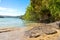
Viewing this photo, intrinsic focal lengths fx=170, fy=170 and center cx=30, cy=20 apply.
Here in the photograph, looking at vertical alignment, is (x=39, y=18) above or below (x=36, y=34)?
below

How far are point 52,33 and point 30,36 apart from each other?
170 cm

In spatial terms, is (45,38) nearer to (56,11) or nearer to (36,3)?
(56,11)

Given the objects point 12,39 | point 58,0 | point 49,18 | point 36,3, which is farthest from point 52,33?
point 36,3

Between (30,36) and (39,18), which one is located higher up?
(30,36)

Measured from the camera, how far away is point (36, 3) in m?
41.5

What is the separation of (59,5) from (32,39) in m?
20.4

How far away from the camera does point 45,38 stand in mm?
11398

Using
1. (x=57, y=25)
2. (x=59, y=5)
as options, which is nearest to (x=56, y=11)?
(x=59, y=5)

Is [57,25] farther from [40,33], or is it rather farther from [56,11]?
[56,11]

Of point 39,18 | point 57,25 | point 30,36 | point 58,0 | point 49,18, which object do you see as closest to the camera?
point 30,36

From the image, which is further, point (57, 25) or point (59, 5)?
point (59, 5)

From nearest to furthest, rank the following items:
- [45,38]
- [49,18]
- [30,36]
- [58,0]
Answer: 1. [45,38]
2. [30,36]
3. [58,0]
4. [49,18]

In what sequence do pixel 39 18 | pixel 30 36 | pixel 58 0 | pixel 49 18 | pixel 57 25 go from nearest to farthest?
pixel 30 36, pixel 57 25, pixel 58 0, pixel 49 18, pixel 39 18

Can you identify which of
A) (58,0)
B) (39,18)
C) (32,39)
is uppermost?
(58,0)
